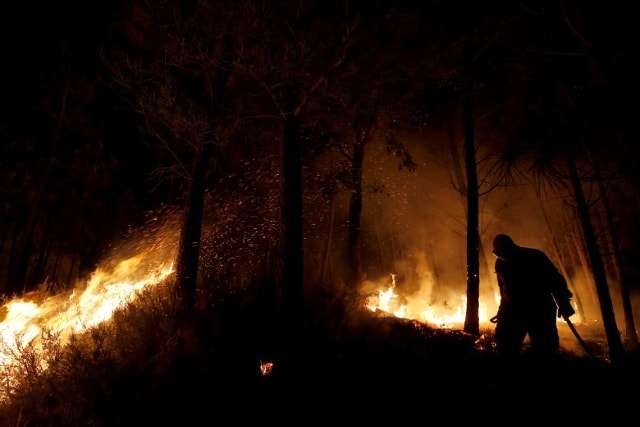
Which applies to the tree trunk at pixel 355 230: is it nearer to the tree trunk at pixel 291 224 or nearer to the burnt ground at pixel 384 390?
the tree trunk at pixel 291 224

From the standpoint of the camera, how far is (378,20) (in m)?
8.01

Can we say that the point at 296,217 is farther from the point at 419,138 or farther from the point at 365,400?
the point at 419,138

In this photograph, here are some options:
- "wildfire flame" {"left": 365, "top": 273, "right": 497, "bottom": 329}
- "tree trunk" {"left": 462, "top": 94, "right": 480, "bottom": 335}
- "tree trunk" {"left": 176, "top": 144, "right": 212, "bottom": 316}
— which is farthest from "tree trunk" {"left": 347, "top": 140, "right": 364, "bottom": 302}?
"tree trunk" {"left": 176, "top": 144, "right": 212, "bottom": 316}

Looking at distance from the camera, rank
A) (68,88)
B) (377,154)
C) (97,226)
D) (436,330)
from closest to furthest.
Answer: (436,330), (377,154), (68,88), (97,226)

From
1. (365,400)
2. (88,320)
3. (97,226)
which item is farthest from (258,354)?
(97,226)

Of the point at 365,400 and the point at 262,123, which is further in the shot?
the point at 262,123

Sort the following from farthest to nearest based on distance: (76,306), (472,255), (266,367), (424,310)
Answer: (424,310)
(472,255)
(76,306)
(266,367)

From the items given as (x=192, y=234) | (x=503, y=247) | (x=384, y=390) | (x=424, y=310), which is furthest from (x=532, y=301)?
(x=424, y=310)

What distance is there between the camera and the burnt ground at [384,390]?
5.14 metres

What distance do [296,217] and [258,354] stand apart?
8.73 feet

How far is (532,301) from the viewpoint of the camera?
6160 mm

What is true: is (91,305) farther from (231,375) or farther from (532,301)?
(532,301)

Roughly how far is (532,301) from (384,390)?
106 inches

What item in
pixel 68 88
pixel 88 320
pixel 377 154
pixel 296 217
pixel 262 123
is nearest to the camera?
pixel 296 217
